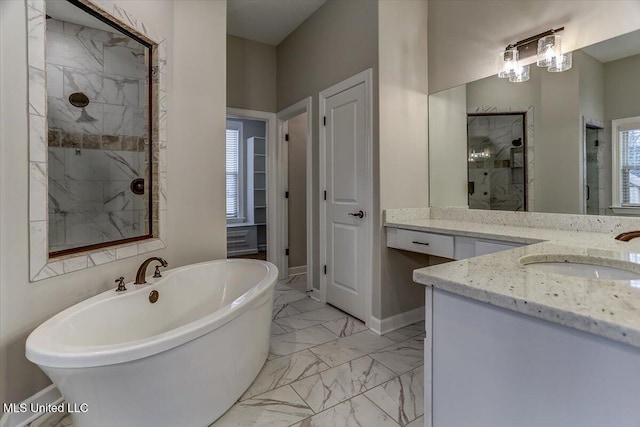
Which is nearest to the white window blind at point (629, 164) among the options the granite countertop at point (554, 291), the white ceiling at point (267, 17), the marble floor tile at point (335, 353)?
the granite countertop at point (554, 291)

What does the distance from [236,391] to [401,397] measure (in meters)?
0.89

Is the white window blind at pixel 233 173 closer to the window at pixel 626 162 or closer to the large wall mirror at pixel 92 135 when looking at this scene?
Result: the large wall mirror at pixel 92 135

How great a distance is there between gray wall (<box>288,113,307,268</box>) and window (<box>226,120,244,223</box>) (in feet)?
6.39

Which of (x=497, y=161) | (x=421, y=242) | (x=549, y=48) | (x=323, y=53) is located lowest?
(x=421, y=242)

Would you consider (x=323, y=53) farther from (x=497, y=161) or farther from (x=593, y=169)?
(x=593, y=169)

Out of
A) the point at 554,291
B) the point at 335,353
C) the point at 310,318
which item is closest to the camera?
the point at 554,291

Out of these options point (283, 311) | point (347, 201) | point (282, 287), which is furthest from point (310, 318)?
point (347, 201)

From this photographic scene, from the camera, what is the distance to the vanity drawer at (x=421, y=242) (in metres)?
2.12

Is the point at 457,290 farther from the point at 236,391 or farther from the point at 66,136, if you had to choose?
the point at 66,136

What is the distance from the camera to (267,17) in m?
3.32

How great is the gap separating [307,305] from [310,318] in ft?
1.10

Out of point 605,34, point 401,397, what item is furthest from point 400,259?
Answer: point 605,34

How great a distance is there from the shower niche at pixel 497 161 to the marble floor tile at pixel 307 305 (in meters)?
1.69

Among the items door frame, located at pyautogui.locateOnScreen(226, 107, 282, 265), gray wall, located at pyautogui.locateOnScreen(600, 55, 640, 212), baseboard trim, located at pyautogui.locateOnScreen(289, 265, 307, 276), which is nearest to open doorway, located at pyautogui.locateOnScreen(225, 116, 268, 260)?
baseboard trim, located at pyautogui.locateOnScreen(289, 265, 307, 276)
